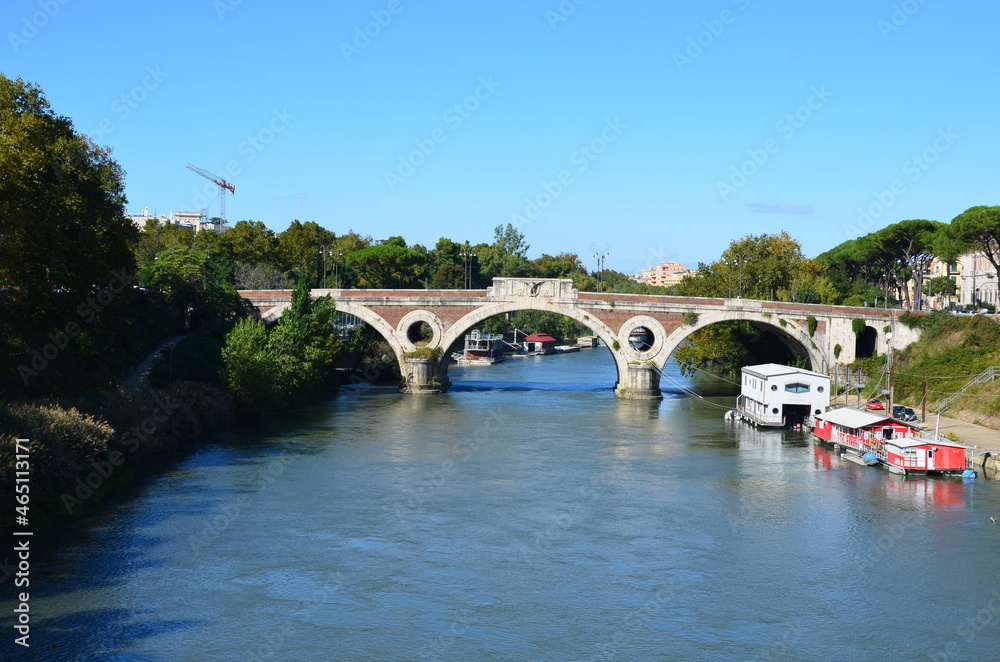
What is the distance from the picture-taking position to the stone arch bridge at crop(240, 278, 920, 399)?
75812mm

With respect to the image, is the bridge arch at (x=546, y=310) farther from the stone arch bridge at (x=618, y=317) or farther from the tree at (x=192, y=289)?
the tree at (x=192, y=289)

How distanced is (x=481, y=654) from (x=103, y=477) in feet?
70.3

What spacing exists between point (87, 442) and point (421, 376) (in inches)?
1553

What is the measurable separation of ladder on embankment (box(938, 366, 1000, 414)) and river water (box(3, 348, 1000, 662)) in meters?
13.8

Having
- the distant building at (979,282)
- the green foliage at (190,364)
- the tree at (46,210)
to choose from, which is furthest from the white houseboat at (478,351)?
the tree at (46,210)

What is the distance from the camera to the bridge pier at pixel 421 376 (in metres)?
76.9

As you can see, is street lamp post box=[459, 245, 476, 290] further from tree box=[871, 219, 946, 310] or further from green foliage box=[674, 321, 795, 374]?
tree box=[871, 219, 946, 310]

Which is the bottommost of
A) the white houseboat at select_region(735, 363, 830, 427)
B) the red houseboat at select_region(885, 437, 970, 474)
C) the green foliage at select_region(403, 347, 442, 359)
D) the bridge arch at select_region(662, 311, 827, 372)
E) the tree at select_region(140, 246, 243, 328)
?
the red houseboat at select_region(885, 437, 970, 474)

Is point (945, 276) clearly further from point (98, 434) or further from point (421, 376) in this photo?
point (98, 434)

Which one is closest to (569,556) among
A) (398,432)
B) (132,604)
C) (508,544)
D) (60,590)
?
(508,544)

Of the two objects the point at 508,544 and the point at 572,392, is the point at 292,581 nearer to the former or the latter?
the point at 508,544

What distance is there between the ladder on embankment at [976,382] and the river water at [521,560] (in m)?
13.8

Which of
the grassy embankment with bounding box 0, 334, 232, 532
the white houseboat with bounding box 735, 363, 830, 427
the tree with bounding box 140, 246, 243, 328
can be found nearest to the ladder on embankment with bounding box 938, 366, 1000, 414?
the white houseboat with bounding box 735, 363, 830, 427

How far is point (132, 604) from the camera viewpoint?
27609mm
